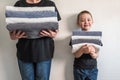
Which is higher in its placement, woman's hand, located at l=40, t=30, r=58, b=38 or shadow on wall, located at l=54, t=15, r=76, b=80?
woman's hand, located at l=40, t=30, r=58, b=38

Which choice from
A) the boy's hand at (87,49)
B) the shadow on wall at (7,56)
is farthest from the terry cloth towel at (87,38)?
the shadow on wall at (7,56)

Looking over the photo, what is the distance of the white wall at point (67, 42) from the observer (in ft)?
5.50

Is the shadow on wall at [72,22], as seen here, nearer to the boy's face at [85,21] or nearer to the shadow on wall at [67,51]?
the shadow on wall at [67,51]

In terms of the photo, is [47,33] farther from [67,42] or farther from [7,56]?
[7,56]

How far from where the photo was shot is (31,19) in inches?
55.6

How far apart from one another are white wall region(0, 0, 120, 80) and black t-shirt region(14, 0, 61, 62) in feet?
0.77

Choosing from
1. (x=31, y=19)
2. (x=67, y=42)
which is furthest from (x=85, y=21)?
(x=31, y=19)

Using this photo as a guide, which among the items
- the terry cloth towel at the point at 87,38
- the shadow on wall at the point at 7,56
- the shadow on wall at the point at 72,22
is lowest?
the shadow on wall at the point at 7,56

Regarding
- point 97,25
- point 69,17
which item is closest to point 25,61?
point 69,17

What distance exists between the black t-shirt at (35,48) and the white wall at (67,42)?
0.23 m

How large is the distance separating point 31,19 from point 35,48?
0.64ft

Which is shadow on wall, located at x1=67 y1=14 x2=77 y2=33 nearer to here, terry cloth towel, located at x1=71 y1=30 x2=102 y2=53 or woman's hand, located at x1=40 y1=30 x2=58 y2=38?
terry cloth towel, located at x1=71 y1=30 x2=102 y2=53

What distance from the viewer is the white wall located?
1.68 m

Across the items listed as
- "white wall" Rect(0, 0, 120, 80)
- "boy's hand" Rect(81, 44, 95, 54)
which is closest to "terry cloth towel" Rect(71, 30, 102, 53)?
"boy's hand" Rect(81, 44, 95, 54)
